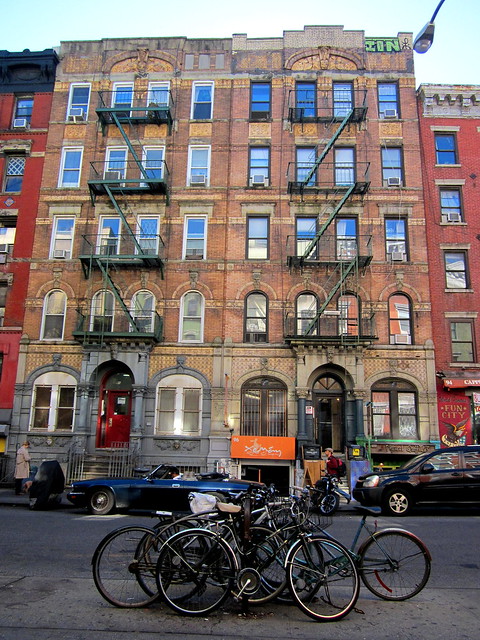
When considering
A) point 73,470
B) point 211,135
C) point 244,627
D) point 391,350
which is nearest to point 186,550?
point 244,627

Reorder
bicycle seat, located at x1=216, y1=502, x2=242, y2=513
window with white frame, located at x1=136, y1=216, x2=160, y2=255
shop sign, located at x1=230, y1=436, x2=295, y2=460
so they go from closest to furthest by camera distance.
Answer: bicycle seat, located at x1=216, y1=502, x2=242, y2=513
shop sign, located at x1=230, y1=436, x2=295, y2=460
window with white frame, located at x1=136, y1=216, x2=160, y2=255

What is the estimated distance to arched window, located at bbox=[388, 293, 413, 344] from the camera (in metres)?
22.4

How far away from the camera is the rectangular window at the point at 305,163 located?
24.1 m

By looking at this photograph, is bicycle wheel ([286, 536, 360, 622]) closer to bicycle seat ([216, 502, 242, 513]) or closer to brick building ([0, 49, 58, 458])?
bicycle seat ([216, 502, 242, 513])

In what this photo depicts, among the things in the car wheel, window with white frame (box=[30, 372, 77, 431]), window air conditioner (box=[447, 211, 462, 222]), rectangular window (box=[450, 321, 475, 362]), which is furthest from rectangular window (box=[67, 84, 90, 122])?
rectangular window (box=[450, 321, 475, 362])

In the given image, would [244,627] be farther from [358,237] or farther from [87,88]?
[87,88]

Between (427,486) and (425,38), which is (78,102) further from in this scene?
(427,486)

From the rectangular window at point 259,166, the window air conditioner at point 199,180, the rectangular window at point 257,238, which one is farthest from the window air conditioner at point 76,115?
the rectangular window at point 257,238

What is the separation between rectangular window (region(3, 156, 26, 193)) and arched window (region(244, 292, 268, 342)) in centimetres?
1238

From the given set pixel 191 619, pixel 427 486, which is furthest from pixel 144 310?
pixel 191 619

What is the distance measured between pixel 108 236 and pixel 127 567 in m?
20.0

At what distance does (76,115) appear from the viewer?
1001 inches

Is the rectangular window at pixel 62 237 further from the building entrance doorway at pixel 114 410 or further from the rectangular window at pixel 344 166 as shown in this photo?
the rectangular window at pixel 344 166

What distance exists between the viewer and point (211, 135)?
81.8 feet
